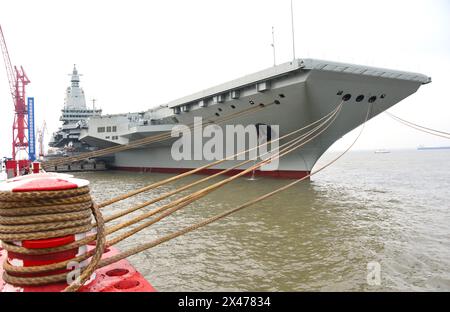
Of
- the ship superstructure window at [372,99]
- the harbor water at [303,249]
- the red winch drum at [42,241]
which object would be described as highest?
the ship superstructure window at [372,99]

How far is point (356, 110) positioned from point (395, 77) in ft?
7.20

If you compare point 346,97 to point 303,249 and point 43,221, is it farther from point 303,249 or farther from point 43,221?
point 43,221

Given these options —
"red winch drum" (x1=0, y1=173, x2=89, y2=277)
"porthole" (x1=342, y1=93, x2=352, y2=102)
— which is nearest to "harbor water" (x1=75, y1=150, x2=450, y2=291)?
"red winch drum" (x1=0, y1=173, x2=89, y2=277)

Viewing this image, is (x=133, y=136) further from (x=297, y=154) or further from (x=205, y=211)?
(x=205, y=211)

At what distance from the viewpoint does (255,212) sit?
9.37 meters

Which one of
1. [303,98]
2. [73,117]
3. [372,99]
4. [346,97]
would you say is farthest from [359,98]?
[73,117]

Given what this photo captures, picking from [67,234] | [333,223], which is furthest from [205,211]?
[67,234]

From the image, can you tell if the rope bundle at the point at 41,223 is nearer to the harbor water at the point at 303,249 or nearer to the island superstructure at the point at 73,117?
the harbor water at the point at 303,249

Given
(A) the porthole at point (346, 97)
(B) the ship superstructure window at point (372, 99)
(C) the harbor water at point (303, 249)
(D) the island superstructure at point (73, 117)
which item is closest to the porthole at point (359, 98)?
(A) the porthole at point (346, 97)

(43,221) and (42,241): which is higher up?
(43,221)

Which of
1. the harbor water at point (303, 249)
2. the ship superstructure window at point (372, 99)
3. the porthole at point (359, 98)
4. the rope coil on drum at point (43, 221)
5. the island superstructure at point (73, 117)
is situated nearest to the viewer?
the rope coil on drum at point (43, 221)

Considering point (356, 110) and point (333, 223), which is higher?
point (356, 110)

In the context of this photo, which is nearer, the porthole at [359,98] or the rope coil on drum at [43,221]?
the rope coil on drum at [43,221]

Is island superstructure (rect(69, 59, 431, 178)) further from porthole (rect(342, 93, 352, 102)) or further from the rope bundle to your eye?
the rope bundle
